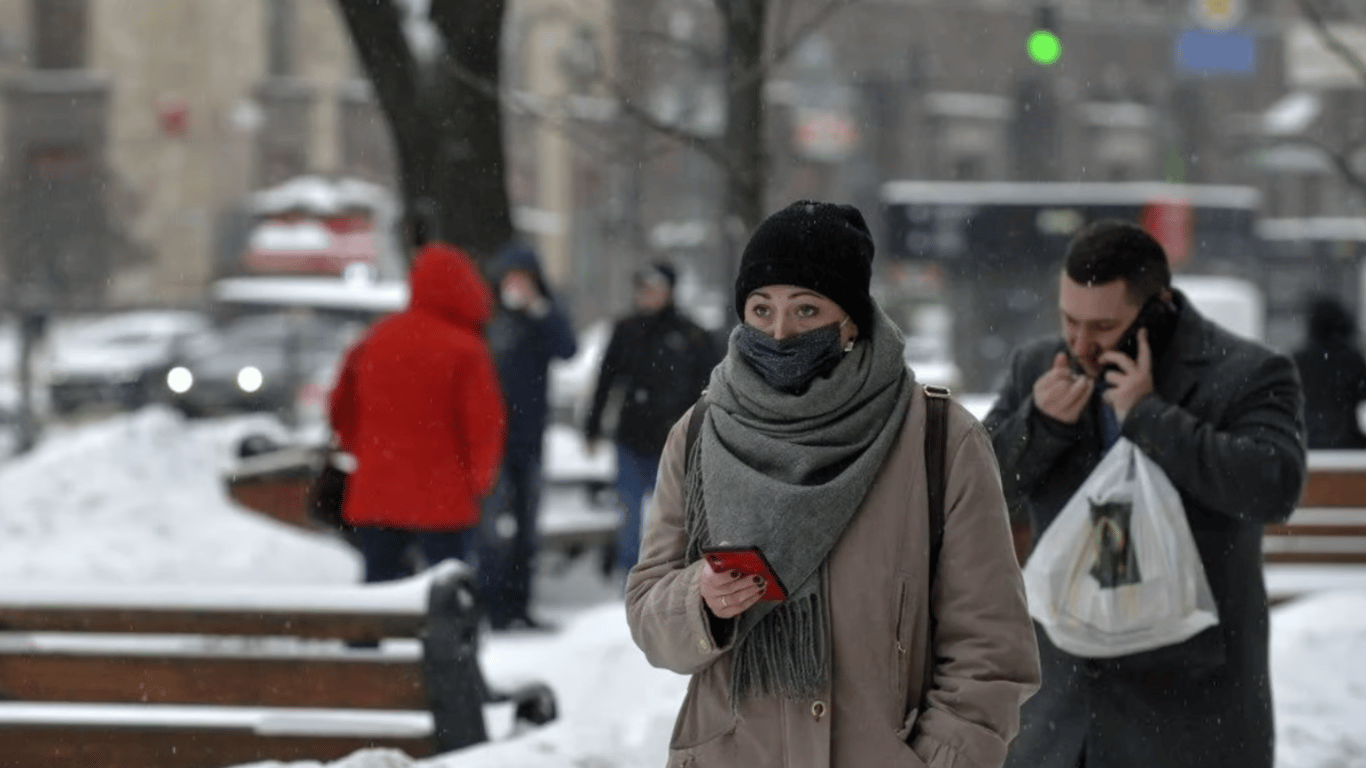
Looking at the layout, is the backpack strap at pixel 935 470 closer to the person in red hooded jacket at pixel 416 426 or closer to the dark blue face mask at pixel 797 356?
the dark blue face mask at pixel 797 356

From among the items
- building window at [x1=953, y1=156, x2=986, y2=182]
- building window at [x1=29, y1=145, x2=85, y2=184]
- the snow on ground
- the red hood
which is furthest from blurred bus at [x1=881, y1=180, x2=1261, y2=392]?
building window at [x1=953, y1=156, x2=986, y2=182]

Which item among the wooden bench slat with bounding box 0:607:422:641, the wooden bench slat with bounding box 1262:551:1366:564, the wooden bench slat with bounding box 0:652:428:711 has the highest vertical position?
the wooden bench slat with bounding box 0:607:422:641

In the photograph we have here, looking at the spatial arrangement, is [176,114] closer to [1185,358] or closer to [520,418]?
[520,418]

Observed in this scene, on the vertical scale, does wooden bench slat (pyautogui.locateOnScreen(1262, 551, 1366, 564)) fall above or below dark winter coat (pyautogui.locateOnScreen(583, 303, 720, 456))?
below

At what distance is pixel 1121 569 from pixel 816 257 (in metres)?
1.35

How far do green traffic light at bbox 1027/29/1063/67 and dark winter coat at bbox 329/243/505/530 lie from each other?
5275 mm

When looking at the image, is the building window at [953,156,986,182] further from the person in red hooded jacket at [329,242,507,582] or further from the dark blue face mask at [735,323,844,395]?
the dark blue face mask at [735,323,844,395]

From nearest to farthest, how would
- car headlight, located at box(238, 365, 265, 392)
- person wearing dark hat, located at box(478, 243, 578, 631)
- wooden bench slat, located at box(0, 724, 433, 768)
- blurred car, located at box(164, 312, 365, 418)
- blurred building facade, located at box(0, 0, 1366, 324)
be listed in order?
wooden bench slat, located at box(0, 724, 433, 768) < person wearing dark hat, located at box(478, 243, 578, 631) < car headlight, located at box(238, 365, 265, 392) < blurred car, located at box(164, 312, 365, 418) < blurred building facade, located at box(0, 0, 1366, 324)

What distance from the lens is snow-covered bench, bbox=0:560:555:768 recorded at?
5766 millimetres

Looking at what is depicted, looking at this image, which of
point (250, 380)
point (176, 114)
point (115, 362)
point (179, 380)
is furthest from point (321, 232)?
point (250, 380)

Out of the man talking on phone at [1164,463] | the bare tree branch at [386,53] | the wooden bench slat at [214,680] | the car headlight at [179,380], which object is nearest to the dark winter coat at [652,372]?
the bare tree branch at [386,53]

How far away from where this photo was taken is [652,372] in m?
10.5

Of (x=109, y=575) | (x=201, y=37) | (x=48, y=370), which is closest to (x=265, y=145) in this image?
(x=201, y=37)

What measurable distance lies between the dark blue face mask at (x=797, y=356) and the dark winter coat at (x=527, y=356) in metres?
7.30
